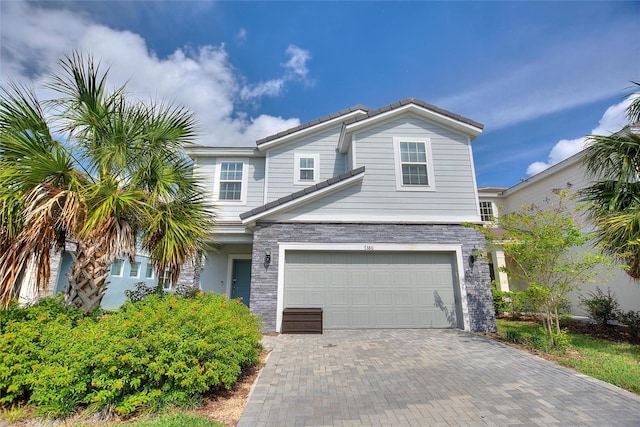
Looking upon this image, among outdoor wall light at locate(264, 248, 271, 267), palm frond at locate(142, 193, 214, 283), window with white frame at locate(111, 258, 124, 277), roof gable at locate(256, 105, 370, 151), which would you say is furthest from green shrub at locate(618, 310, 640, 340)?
window with white frame at locate(111, 258, 124, 277)

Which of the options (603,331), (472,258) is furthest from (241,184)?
(603,331)

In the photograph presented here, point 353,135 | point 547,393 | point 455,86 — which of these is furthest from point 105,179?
point 455,86

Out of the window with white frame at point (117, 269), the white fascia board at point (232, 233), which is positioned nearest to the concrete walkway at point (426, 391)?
the white fascia board at point (232, 233)

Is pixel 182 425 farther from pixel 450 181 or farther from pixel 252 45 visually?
pixel 252 45

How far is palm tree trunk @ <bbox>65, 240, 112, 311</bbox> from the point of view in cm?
504

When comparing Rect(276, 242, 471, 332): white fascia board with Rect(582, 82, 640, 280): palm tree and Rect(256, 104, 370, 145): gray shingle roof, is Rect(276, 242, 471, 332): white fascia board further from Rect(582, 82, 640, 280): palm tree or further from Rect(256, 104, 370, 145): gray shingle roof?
Rect(256, 104, 370, 145): gray shingle roof

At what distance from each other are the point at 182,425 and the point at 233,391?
4.47 feet

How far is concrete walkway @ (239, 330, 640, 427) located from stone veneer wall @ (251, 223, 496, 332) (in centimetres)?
232

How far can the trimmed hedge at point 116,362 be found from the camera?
11.5 feet

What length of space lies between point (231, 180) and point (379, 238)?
22.1ft

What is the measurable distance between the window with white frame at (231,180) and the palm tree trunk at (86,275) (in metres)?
6.75

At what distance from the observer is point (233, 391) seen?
443cm

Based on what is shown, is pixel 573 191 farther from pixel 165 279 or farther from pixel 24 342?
pixel 24 342

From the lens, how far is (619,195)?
7188 mm
